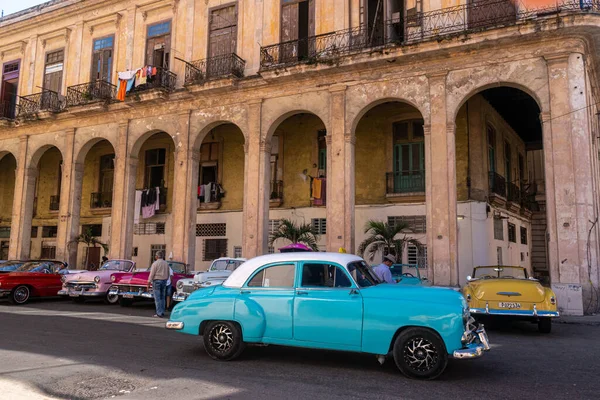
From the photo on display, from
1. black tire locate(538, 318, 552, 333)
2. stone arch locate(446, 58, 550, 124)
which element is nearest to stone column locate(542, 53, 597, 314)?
stone arch locate(446, 58, 550, 124)

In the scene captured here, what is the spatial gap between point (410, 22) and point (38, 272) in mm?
14540

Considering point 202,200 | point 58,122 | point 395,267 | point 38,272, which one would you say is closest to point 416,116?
point 395,267

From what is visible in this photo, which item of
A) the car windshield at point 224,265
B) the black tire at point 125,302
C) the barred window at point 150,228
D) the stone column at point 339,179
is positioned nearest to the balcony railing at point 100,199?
the barred window at point 150,228

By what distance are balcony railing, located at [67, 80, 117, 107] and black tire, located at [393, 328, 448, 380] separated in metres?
18.4

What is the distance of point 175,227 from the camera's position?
60.9ft

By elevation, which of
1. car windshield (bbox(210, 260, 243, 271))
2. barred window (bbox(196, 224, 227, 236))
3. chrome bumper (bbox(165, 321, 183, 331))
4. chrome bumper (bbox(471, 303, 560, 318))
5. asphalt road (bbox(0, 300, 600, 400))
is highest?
barred window (bbox(196, 224, 227, 236))

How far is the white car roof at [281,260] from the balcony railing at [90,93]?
53.6 feet

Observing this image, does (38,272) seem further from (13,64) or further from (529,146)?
(529,146)

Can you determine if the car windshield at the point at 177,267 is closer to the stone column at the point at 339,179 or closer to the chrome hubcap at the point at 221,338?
the stone column at the point at 339,179

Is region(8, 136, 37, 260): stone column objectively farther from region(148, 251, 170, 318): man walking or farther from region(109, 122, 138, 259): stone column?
region(148, 251, 170, 318): man walking

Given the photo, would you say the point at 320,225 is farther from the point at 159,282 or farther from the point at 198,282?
the point at 159,282

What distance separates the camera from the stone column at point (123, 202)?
19.7 metres

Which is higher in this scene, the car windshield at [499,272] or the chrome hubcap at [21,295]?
the car windshield at [499,272]

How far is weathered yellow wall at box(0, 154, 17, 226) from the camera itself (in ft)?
93.5
